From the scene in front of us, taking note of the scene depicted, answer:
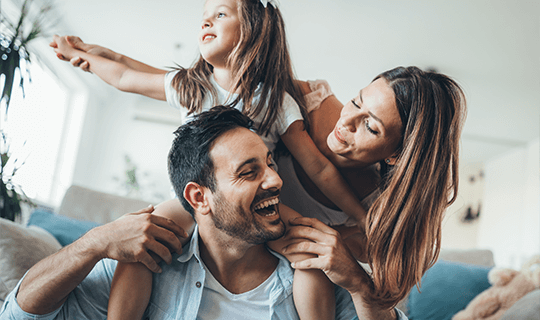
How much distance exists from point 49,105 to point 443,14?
468 centimetres

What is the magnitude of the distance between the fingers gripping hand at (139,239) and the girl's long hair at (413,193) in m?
0.63

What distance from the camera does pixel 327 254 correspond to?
1.31m

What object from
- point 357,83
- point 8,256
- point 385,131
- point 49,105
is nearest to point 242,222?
point 385,131

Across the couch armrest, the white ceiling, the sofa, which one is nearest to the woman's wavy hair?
the sofa

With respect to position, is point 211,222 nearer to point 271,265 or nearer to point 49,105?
point 271,265

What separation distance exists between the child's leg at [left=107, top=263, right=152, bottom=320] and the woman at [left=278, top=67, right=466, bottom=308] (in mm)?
459

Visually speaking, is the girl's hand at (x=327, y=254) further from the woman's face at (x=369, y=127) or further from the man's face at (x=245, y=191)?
the woman's face at (x=369, y=127)

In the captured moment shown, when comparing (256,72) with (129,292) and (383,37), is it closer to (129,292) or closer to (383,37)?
(129,292)

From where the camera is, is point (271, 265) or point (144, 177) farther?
point (144, 177)

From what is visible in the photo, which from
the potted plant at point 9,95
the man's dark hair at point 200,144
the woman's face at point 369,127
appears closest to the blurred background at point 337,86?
the potted plant at point 9,95

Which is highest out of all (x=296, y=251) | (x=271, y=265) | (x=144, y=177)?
(x=296, y=251)

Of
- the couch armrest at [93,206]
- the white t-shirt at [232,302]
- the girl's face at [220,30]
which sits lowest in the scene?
the couch armrest at [93,206]

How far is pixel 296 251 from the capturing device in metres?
1.38

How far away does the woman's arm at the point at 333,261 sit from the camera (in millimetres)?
1320
